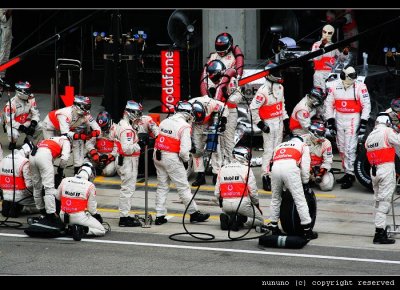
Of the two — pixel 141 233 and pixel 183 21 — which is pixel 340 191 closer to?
pixel 141 233

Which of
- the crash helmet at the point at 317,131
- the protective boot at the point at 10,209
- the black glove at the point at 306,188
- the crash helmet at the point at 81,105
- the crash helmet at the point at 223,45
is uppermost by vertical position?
the crash helmet at the point at 223,45

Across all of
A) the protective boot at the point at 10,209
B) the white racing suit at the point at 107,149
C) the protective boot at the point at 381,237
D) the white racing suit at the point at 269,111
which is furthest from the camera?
the white racing suit at the point at 107,149

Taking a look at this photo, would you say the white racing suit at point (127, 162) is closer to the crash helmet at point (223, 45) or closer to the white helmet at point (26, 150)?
the white helmet at point (26, 150)

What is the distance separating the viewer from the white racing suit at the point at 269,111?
19.9 metres

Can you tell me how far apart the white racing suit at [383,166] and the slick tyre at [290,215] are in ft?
3.29

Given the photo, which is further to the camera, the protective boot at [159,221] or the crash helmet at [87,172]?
the protective boot at [159,221]

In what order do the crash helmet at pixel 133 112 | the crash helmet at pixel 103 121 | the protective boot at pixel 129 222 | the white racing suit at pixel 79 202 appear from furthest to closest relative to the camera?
the crash helmet at pixel 103 121, the crash helmet at pixel 133 112, the protective boot at pixel 129 222, the white racing suit at pixel 79 202

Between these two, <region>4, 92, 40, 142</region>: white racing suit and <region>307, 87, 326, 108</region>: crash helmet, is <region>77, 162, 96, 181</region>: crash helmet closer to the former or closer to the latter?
<region>307, 87, 326, 108</region>: crash helmet

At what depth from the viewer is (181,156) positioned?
1747 centimetres

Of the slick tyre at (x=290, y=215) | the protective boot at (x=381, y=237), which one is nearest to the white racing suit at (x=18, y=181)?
the slick tyre at (x=290, y=215)

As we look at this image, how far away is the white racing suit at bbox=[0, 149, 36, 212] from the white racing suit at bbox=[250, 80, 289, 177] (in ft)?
13.9

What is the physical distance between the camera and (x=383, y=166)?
53.4 ft

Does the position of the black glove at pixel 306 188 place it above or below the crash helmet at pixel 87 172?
below

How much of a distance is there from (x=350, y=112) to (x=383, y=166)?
3.82 metres
